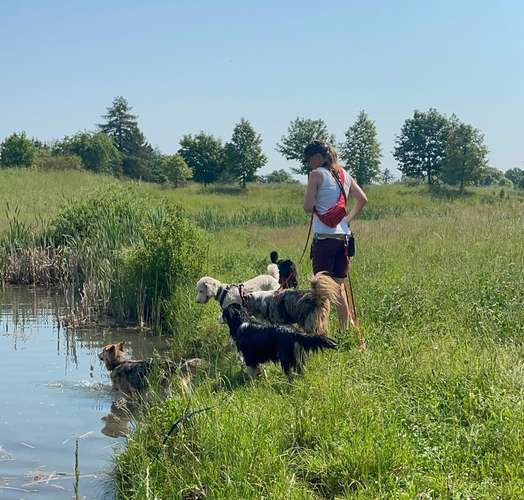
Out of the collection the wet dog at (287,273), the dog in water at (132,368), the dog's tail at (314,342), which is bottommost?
the dog in water at (132,368)

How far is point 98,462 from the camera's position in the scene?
6750 millimetres

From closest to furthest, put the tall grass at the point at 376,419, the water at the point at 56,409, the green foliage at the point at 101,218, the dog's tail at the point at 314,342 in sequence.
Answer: the tall grass at the point at 376,419 → the water at the point at 56,409 → the dog's tail at the point at 314,342 → the green foliage at the point at 101,218

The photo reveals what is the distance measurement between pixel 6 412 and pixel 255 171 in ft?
193

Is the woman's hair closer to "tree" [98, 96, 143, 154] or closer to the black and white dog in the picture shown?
the black and white dog

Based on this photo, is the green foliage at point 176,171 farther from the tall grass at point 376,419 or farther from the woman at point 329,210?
the tall grass at point 376,419

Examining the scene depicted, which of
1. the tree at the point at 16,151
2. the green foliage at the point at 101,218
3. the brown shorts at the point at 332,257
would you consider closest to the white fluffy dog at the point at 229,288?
the brown shorts at the point at 332,257

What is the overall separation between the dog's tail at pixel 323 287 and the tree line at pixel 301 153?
1927 inches

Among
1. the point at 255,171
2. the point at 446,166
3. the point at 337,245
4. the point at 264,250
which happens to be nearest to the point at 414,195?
the point at 446,166

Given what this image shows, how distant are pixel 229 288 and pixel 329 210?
248 centimetres

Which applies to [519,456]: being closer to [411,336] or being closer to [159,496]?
[159,496]

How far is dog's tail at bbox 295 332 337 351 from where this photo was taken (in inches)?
270

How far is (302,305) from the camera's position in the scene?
27.4 ft

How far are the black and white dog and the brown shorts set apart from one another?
1.08 m

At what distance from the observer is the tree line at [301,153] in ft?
192
